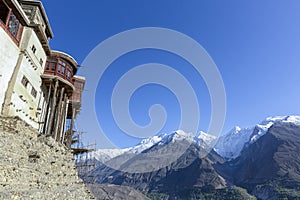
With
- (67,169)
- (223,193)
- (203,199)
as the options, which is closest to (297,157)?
(223,193)

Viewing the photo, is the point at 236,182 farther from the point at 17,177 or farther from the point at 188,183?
the point at 17,177

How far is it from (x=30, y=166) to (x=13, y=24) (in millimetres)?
11059

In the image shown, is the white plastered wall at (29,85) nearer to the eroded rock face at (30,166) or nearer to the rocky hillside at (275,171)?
the eroded rock face at (30,166)

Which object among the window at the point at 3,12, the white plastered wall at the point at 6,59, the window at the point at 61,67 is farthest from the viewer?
the window at the point at 61,67

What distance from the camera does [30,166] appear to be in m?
14.1

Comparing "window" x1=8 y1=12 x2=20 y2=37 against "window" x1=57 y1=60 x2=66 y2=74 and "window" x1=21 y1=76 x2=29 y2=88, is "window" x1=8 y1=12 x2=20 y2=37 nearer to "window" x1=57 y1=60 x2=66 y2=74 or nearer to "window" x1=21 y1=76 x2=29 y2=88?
"window" x1=21 y1=76 x2=29 y2=88

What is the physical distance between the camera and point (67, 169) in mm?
19656

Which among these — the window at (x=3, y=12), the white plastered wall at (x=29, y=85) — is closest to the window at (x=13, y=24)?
the window at (x=3, y=12)

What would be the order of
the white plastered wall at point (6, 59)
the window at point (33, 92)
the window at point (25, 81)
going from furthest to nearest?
the window at point (33, 92)
the window at point (25, 81)
the white plastered wall at point (6, 59)

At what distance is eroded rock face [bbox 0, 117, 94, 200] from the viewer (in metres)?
11.6

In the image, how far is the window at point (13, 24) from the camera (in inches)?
682

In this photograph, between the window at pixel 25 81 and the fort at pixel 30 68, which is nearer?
the fort at pixel 30 68

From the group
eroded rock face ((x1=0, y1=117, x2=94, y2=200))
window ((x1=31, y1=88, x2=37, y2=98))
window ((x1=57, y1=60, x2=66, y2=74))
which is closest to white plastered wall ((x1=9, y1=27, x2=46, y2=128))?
window ((x1=31, y1=88, x2=37, y2=98))

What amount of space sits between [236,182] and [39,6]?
19600 centimetres
